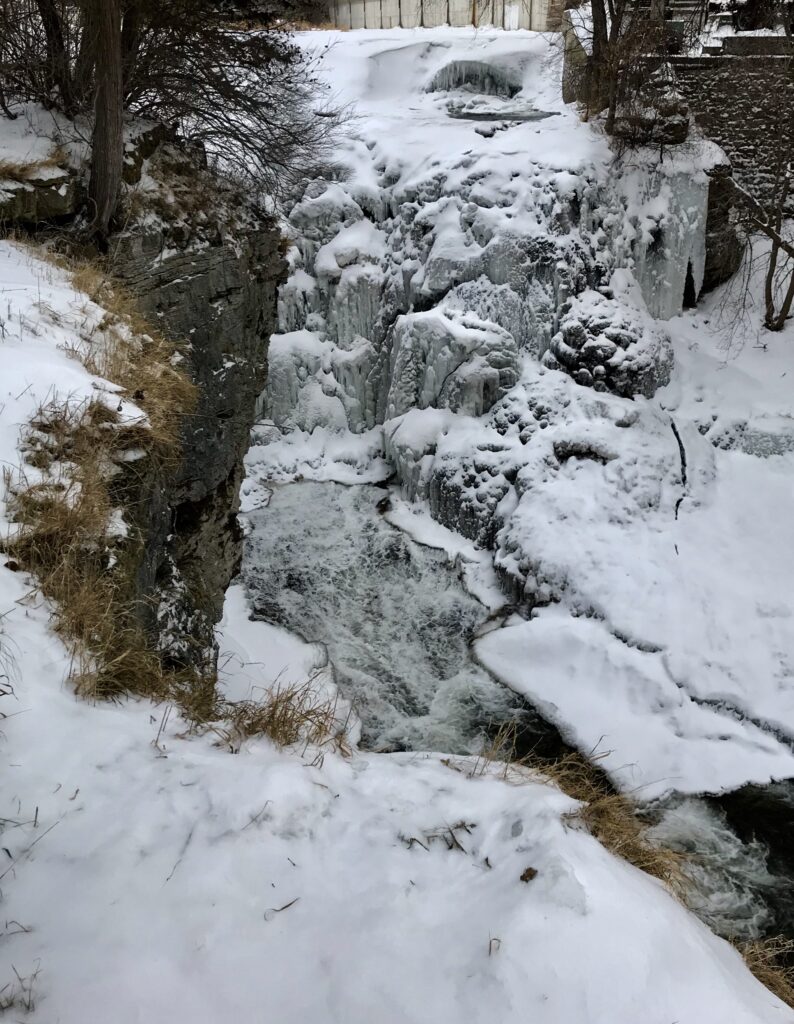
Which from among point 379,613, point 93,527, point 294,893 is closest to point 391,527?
point 379,613

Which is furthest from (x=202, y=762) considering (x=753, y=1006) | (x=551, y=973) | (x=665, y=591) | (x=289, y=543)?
Result: (x=289, y=543)

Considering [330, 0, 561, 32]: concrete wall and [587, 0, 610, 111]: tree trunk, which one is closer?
[587, 0, 610, 111]: tree trunk

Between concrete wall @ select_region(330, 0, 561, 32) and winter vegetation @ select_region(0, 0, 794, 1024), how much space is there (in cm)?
153

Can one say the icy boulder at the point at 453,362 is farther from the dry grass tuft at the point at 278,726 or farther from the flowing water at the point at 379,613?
the dry grass tuft at the point at 278,726

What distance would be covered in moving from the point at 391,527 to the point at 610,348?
11.6 feet

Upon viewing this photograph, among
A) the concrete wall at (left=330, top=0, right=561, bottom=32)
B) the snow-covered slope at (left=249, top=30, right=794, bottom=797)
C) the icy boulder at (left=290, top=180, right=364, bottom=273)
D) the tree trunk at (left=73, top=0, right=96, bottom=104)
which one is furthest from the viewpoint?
the concrete wall at (left=330, top=0, right=561, bottom=32)

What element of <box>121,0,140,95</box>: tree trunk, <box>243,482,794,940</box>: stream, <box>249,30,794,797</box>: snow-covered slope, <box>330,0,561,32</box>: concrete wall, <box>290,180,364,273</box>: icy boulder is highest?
<box>330,0,561,32</box>: concrete wall

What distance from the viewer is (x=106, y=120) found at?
5.05m

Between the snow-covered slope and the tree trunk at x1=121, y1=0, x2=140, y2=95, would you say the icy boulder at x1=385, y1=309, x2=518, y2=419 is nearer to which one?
the snow-covered slope

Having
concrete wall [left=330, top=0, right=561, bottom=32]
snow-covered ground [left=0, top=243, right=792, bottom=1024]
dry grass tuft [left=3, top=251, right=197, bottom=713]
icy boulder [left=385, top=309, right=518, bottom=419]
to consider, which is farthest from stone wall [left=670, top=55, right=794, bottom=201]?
snow-covered ground [left=0, top=243, right=792, bottom=1024]

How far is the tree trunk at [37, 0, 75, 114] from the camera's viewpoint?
5621mm

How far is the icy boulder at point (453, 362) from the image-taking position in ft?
30.2

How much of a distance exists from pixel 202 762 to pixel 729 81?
1239cm

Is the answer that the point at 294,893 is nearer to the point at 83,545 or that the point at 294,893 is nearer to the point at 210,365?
the point at 83,545
